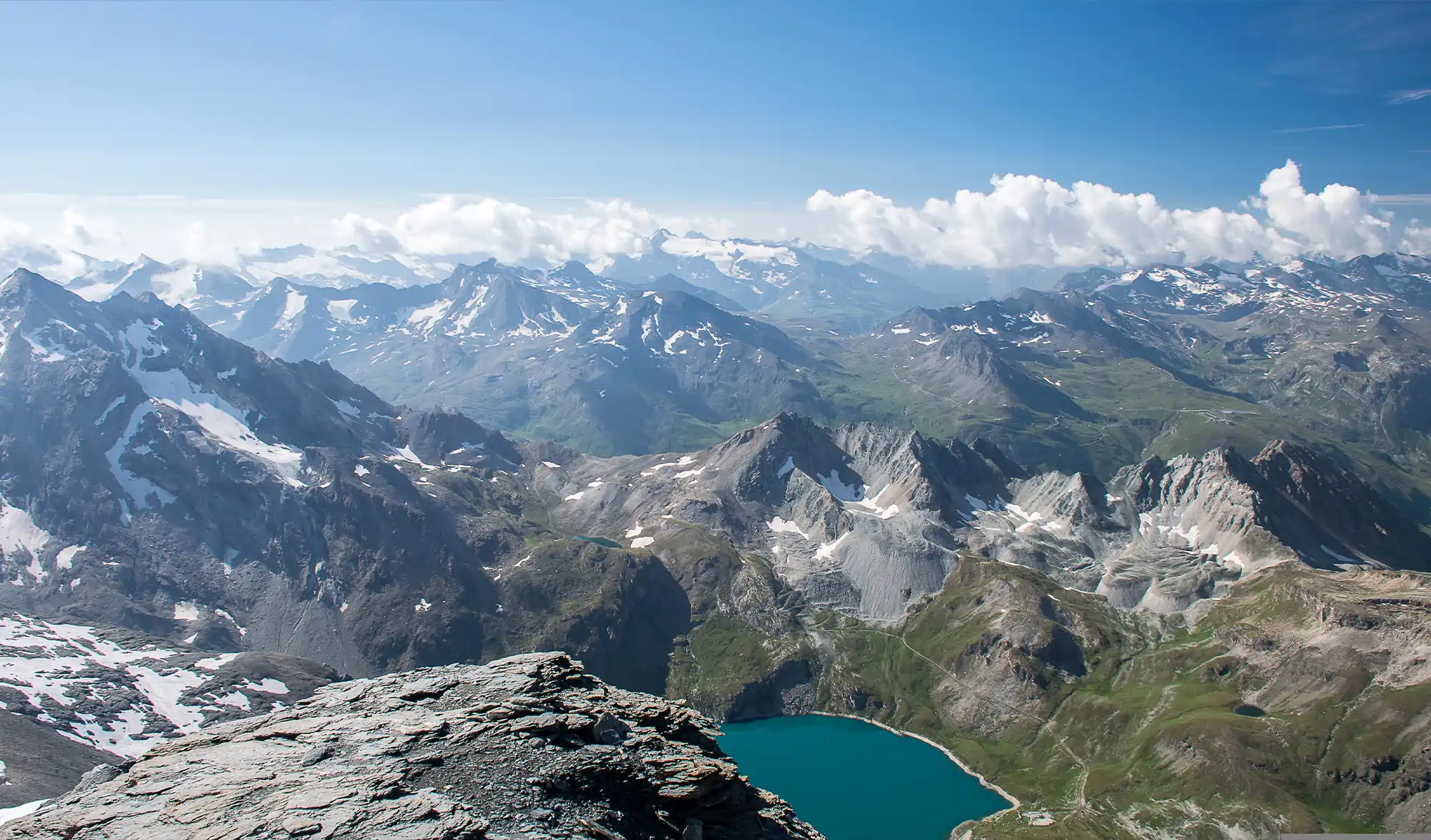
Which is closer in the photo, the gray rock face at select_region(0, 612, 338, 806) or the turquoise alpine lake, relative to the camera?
the gray rock face at select_region(0, 612, 338, 806)

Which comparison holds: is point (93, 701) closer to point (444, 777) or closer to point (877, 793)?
point (877, 793)

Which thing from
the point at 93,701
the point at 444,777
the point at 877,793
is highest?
the point at 444,777

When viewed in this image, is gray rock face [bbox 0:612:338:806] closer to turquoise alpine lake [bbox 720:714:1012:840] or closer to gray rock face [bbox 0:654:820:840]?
gray rock face [bbox 0:654:820:840]

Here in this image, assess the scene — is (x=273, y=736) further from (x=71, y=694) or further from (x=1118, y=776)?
(x=1118, y=776)

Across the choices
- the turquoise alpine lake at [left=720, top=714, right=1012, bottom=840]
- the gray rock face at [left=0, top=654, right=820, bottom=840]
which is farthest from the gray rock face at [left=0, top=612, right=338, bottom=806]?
the turquoise alpine lake at [left=720, top=714, right=1012, bottom=840]

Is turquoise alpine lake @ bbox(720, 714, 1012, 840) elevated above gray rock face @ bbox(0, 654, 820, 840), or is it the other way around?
gray rock face @ bbox(0, 654, 820, 840)

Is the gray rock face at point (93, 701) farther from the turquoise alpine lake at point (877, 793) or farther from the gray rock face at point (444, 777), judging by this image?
the turquoise alpine lake at point (877, 793)

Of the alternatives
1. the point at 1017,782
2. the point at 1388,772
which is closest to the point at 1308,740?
the point at 1388,772

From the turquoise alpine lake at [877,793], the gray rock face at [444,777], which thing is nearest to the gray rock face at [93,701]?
the gray rock face at [444,777]

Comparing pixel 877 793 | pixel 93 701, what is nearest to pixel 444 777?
pixel 877 793
